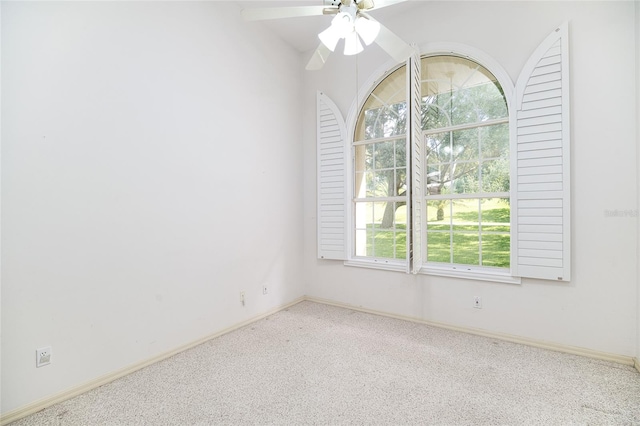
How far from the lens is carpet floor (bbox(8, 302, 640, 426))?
160 cm

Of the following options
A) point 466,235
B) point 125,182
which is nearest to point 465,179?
point 466,235

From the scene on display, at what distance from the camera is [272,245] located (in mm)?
3285

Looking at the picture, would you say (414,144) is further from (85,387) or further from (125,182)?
(85,387)

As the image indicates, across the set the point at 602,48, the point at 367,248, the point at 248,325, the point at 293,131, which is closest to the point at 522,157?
the point at 602,48

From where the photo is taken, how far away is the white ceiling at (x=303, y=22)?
2773 mm

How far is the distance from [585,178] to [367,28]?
6.50ft

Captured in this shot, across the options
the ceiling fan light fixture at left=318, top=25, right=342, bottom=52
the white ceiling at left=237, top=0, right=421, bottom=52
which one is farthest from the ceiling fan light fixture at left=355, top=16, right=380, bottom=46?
the white ceiling at left=237, top=0, right=421, bottom=52

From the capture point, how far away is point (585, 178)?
223cm

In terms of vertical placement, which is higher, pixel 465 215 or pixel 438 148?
pixel 438 148

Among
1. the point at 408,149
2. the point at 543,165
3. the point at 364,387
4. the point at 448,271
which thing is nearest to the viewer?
the point at 364,387

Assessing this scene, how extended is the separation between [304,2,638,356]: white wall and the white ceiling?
1.22 ft

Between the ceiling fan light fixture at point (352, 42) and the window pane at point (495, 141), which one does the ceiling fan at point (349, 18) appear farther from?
the window pane at point (495, 141)

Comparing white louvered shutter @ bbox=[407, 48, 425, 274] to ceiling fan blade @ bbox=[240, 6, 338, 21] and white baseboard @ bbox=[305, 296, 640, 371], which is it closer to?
white baseboard @ bbox=[305, 296, 640, 371]

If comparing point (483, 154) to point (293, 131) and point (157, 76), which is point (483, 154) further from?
point (157, 76)
